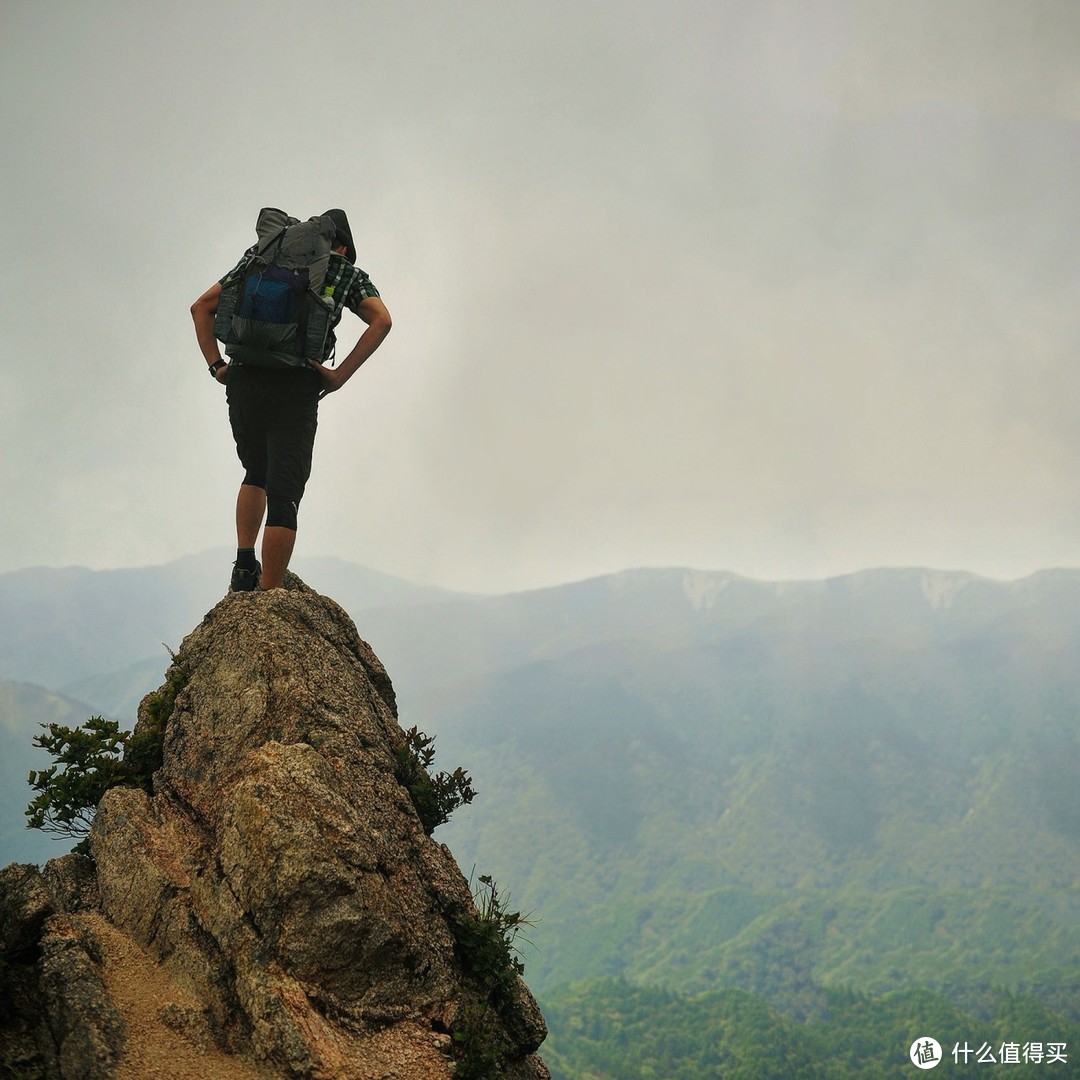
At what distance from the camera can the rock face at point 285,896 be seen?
26.4 feet

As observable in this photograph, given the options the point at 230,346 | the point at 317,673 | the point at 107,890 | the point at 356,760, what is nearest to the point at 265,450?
the point at 230,346

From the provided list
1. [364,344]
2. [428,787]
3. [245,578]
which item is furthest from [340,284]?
[428,787]

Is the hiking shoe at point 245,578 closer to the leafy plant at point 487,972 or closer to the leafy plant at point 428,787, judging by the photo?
the leafy plant at point 428,787

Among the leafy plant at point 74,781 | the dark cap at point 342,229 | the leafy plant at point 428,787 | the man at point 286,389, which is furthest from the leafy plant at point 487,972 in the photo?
the dark cap at point 342,229

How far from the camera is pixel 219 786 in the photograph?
32.0 ft

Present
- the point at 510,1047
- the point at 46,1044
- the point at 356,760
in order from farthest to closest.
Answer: the point at 356,760
the point at 510,1047
the point at 46,1044

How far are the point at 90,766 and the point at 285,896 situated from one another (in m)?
3.94

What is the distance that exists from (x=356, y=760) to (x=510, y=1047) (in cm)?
344

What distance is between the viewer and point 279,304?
10.7m

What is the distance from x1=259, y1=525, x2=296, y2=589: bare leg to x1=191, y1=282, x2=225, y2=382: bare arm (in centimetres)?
212

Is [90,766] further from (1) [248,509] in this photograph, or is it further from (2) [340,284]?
(2) [340,284]

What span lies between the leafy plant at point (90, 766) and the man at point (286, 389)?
236 cm

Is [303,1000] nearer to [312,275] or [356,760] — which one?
[356,760]

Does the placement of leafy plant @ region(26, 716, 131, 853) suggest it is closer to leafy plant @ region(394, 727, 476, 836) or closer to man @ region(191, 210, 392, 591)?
man @ region(191, 210, 392, 591)
